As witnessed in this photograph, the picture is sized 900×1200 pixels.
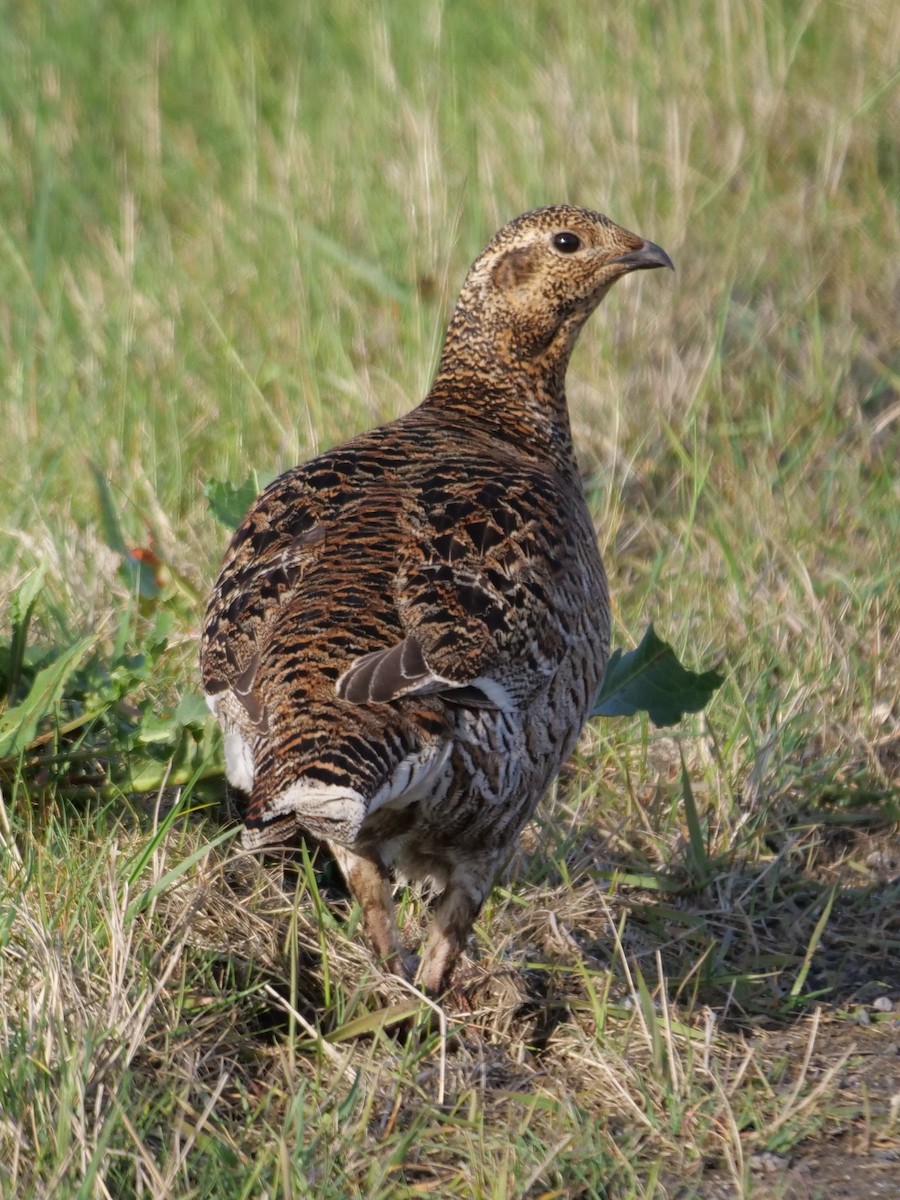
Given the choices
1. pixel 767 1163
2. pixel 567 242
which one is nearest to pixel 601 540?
pixel 567 242

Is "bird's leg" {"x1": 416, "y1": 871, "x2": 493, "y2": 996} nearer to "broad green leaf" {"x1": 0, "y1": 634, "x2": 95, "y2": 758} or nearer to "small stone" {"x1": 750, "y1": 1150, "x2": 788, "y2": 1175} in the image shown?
"small stone" {"x1": 750, "y1": 1150, "x2": 788, "y2": 1175}

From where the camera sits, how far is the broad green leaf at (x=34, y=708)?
3432 mm

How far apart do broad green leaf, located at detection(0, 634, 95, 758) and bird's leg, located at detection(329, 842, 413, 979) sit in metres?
0.63

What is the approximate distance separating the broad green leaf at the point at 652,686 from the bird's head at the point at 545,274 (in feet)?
2.53

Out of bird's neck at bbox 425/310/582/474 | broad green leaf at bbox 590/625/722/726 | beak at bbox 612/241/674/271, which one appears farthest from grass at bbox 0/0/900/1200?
beak at bbox 612/241/674/271

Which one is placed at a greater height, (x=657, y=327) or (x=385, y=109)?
(x=385, y=109)

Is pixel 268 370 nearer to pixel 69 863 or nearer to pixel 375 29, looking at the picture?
pixel 375 29

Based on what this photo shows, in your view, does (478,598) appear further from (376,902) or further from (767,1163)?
(767,1163)

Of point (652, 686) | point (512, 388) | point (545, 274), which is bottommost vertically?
point (652, 686)

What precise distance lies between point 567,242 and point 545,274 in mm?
90

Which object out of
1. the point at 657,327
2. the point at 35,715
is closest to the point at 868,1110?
the point at 35,715

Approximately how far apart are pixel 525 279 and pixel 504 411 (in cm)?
32

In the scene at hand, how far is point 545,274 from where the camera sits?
4.14 meters

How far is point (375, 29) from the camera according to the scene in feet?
22.9
